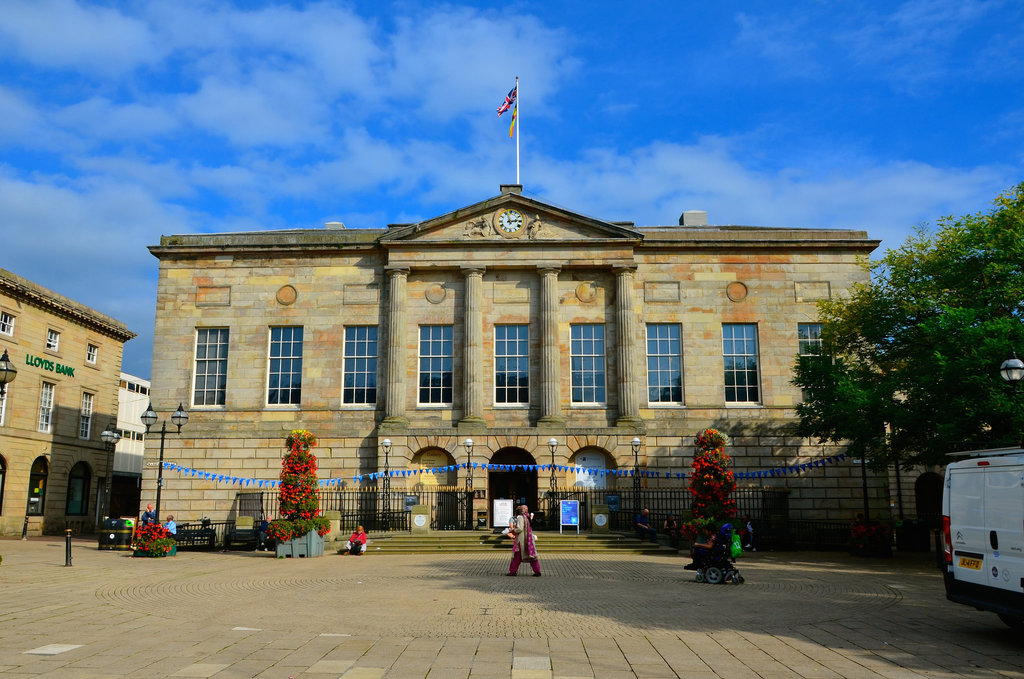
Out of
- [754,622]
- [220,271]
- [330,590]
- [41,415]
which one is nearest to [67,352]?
[41,415]

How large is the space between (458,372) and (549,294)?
5141mm

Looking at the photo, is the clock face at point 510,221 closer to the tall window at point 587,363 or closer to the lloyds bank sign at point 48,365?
the tall window at point 587,363

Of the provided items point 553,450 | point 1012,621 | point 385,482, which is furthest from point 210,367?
point 1012,621

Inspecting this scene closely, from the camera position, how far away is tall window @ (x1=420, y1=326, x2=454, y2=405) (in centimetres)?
3447

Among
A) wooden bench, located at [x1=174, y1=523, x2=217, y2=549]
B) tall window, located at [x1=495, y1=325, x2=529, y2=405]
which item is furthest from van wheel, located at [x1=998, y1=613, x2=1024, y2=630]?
wooden bench, located at [x1=174, y1=523, x2=217, y2=549]

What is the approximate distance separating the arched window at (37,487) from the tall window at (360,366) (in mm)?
17971

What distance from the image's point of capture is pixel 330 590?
1606 cm

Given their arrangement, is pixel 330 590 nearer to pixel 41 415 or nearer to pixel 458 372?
pixel 458 372

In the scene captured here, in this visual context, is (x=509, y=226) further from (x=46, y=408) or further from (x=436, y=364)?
(x=46, y=408)

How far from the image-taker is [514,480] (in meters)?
33.7

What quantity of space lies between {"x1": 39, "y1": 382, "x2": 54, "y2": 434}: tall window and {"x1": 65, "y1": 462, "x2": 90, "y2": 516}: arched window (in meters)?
3.48

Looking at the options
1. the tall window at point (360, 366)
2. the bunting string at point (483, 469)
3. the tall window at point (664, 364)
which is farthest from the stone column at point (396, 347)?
the tall window at point (664, 364)

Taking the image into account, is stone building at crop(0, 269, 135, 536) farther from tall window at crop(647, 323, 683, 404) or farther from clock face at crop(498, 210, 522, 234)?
tall window at crop(647, 323, 683, 404)

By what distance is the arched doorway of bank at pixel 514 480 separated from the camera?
33438mm
